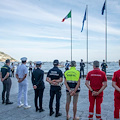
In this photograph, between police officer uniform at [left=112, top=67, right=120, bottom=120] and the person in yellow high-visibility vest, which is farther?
the person in yellow high-visibility vest

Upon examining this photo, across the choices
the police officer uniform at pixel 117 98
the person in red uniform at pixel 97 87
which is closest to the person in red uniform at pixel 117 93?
the police officer uniform at pixel 117 98

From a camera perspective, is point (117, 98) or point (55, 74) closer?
point (117, 98)

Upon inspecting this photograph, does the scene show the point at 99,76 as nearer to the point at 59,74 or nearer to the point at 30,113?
the point at 59,74

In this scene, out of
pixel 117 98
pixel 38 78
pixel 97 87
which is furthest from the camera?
pixel 38 78

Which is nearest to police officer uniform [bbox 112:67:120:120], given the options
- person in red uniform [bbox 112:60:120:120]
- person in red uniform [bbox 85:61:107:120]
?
person in red uniform [bbox 112:60:120:120]

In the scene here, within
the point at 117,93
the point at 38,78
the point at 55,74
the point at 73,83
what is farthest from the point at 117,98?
the point at 38,78

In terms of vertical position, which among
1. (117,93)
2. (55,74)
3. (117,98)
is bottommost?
(117,98)

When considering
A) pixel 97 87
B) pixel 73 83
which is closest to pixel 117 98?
pixel 97 87

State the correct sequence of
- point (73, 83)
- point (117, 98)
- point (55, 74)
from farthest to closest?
point (55, 74) → point (73, 83) → point (117, 98)

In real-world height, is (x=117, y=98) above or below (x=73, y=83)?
below

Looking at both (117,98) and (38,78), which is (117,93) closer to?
(117,98)

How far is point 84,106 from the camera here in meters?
5.82

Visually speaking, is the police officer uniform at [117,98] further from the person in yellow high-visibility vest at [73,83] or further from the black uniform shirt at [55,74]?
the black uniform shirt at [55,74]

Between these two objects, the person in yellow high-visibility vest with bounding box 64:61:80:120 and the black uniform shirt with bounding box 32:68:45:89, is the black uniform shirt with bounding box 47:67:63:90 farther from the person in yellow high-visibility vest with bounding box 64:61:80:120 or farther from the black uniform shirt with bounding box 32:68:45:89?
the black uniform shirt with bounding box 32:68:45:89
